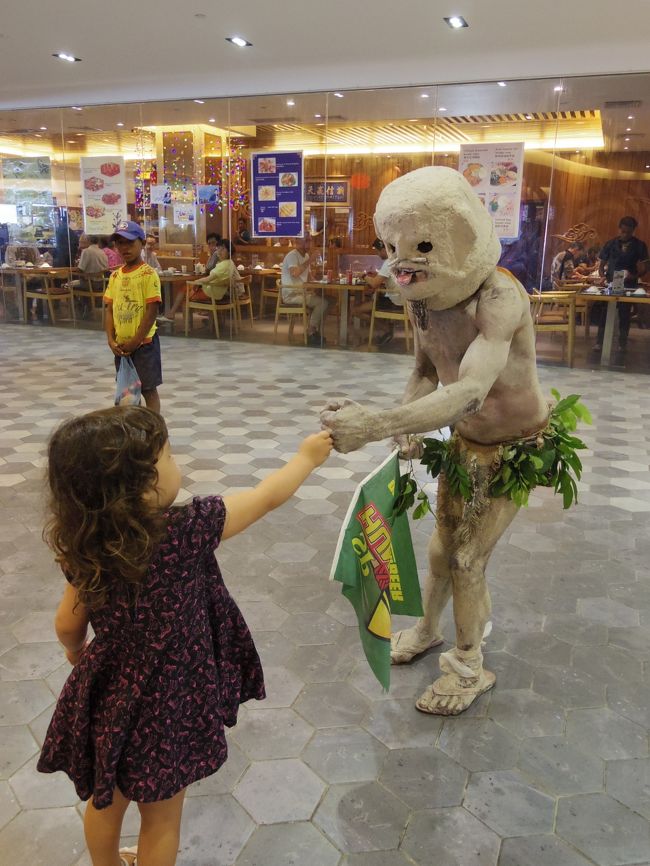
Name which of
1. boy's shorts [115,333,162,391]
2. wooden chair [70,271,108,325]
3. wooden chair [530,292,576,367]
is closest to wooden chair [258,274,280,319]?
wooden chair [70,271,108,325]

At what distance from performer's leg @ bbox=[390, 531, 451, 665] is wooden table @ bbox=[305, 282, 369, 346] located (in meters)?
6.98

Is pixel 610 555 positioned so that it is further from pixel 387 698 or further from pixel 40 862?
pixel 40 862

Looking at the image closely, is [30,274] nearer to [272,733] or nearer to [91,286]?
[91,286]

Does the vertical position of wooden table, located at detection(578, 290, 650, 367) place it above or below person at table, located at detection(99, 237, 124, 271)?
below

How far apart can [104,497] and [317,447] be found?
54 cm

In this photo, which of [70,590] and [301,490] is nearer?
[70,590]

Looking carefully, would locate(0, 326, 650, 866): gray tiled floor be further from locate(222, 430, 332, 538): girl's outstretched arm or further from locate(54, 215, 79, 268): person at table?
locate(54, 215, 79, 268): person at table

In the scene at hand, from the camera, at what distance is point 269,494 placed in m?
1.45

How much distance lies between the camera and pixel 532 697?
7.72 feet

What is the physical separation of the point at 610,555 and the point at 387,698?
1621 mm

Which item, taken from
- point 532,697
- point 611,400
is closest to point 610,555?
point 532,697

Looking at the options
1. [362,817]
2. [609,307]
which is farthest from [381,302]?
[362,817]

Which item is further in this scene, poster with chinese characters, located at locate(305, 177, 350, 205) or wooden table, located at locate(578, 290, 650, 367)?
poster with chinese characters, located at locate(305, 177, 350, 205)

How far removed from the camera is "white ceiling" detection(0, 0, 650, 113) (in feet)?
21.3
